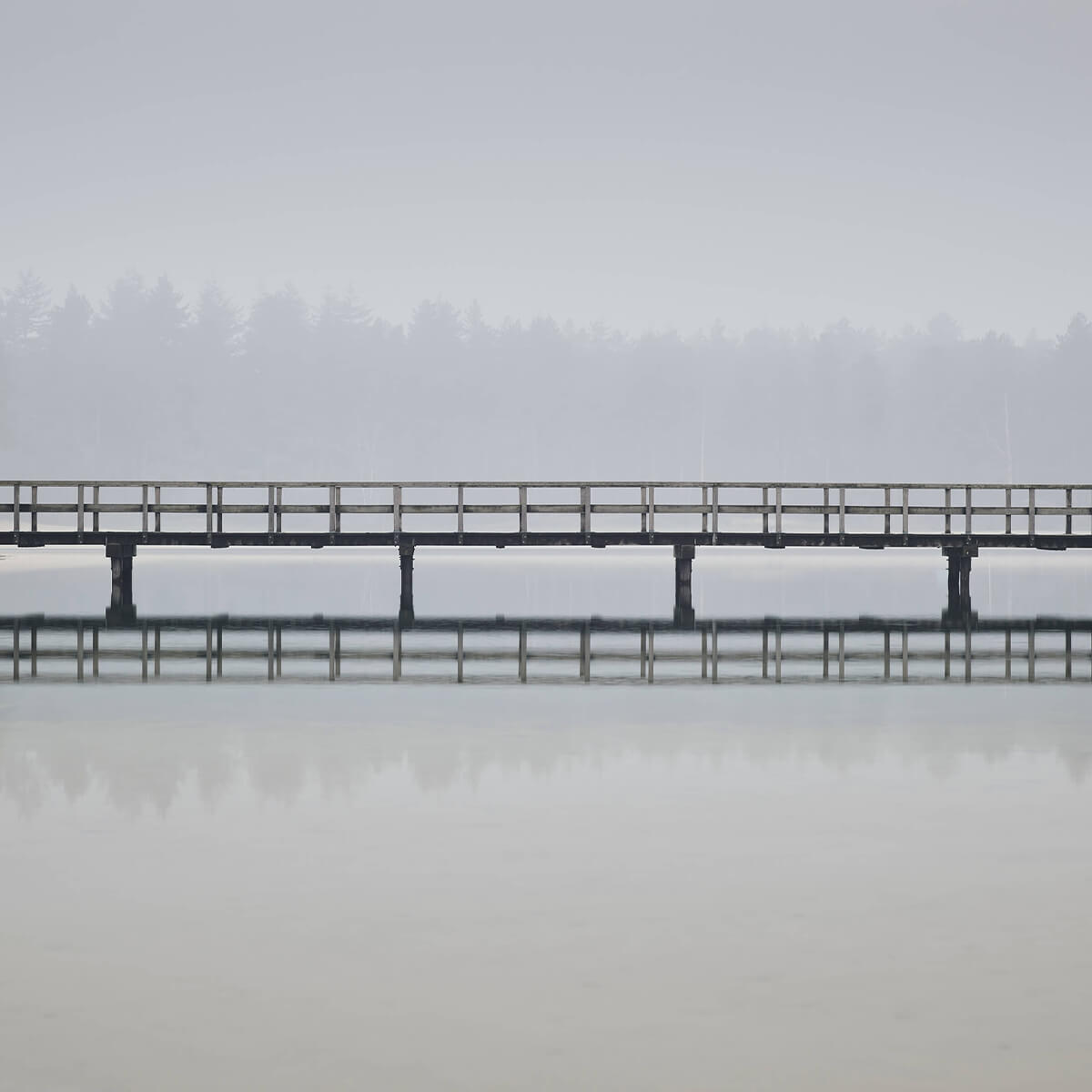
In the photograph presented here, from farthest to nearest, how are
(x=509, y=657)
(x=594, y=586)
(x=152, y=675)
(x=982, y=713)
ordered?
(x=594, y=586)
(x=509, y=657)
(x=152, y=675)
(x=982, y=713)

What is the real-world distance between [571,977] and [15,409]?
129 metres

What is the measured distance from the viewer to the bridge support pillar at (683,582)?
1126 inches

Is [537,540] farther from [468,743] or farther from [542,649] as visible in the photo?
[468,743]

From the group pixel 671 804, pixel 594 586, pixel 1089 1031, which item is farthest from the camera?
pixel 594 586

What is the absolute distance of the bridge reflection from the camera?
18.2 m

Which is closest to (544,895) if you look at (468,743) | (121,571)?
(468,743)

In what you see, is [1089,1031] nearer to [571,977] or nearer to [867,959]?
[867,959]

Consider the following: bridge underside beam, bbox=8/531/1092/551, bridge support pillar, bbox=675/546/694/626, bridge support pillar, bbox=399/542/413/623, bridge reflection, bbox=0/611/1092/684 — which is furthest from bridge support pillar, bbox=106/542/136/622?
bridge support pillar, bbox=675/546/694/626

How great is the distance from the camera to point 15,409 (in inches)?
5010

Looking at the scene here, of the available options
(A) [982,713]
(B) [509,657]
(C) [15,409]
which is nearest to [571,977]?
(A) [982,713]

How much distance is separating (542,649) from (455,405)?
128 m

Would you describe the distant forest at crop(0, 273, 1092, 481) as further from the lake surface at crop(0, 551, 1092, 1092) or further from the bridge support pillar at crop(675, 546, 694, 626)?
the lake surface at crop(0, 551, 1092, 1092)

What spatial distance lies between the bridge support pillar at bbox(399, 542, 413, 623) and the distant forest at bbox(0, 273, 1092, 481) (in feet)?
338

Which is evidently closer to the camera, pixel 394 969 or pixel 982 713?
pixel 394 969
